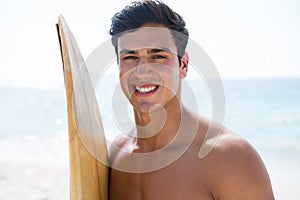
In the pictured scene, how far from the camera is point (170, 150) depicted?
6.57 ft

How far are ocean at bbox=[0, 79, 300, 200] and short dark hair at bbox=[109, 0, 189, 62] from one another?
2.34m

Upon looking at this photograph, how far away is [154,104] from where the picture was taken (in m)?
2.03

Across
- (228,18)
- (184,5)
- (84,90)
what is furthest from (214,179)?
(228,18)

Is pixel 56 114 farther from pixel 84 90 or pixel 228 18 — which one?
pixel 84 90

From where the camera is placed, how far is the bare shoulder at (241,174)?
5.56ft

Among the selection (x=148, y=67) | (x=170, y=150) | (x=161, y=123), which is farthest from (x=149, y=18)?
(x=170, y=150)

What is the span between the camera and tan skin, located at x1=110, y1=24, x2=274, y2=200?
67.7 inches

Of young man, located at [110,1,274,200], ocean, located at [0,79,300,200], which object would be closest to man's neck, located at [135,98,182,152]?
young man, located at [110,1,274,200]

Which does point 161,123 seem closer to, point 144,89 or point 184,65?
point 144,89

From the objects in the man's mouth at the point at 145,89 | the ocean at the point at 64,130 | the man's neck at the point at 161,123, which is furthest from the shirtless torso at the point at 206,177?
the ocean at the point at 64,130

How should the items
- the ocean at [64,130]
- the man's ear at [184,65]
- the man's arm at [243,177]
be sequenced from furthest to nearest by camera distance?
the ocean at [64,130] → the man's ear at [184,65] → the man's arm at [243,177]

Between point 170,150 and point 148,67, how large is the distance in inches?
14.9

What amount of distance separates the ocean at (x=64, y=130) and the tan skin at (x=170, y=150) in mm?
2377

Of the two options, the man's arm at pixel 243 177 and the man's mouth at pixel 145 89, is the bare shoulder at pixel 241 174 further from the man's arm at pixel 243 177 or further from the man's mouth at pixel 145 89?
→ the man's mouth at pixel 145 89
